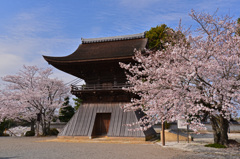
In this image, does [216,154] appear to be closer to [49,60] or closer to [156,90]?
[156,90]

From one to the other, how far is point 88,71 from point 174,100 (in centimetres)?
1103

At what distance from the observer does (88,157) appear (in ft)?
29.0

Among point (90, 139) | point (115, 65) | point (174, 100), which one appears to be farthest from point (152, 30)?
point (174, 100)

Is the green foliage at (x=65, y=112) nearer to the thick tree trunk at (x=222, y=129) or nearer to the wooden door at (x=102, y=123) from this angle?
the wooden door at (x=102, y=123)

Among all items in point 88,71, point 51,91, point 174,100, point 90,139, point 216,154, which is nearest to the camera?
point 174,100

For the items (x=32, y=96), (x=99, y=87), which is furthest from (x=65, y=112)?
(x=99, y=87)

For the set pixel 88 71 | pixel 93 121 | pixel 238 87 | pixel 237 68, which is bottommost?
pixel 93 121

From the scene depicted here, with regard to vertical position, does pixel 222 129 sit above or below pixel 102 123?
above

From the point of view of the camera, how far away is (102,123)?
17.4m

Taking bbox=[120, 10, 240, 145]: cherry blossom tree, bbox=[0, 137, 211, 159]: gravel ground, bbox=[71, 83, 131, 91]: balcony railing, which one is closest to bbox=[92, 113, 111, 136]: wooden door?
bbox=[71, 83, 131, 91]: balcony railing

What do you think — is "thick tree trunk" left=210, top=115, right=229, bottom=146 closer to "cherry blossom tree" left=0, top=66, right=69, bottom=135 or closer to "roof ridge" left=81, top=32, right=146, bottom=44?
"roof ridge" left=81, top=32, right=146, bottom=44

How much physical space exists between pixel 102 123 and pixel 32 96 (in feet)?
27.0

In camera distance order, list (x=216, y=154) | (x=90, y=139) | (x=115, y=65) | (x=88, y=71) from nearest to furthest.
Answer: (x=216, y=154), (x=90, y=139), (x=115, y=65), (x=88, y=71)

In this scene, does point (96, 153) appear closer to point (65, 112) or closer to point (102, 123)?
point (102, 123)
